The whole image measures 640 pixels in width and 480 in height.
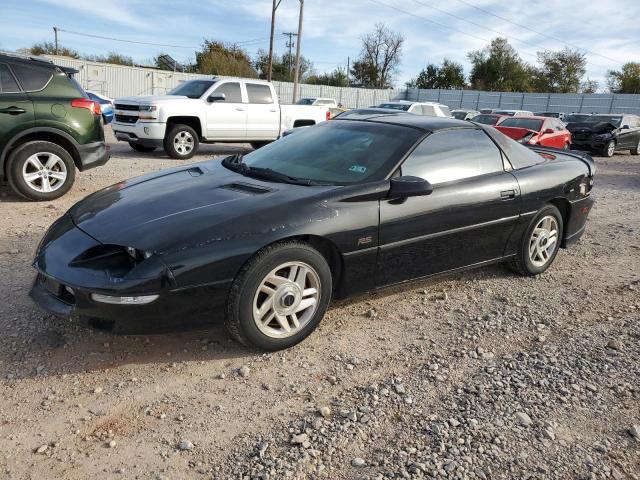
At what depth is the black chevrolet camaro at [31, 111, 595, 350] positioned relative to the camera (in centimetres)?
279

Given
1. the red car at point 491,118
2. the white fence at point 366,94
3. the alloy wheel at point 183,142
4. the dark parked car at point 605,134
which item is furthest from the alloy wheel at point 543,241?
the white fence at point 366,94

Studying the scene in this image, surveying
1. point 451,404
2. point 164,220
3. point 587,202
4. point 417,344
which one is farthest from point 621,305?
point 164,220

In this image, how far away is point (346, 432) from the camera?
2486mm

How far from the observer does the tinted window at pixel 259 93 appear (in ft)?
40.2

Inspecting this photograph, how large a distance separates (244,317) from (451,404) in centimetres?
124

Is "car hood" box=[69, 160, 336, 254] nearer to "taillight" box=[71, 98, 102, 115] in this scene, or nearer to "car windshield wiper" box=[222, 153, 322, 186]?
"car windshield wiper" box=[222, 153, 322, 186]

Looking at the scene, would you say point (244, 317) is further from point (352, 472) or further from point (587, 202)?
point (587, 202)

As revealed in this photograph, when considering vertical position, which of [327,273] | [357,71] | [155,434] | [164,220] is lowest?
[155,434]

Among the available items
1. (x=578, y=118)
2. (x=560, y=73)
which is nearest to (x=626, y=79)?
(x=560, y=73)

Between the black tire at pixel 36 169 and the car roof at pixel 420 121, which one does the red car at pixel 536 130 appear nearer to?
the car roof at pixel 420 121

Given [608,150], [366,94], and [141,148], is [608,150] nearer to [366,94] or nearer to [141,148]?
[141,148]

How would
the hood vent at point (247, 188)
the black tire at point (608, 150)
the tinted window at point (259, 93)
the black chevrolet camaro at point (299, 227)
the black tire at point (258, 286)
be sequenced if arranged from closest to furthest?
the black chevrolet camaro at point (299, 227) → the black tire at point (258, 286) → the hood vent at point (247, 188) → the tinted window at point (259, 93) → the black tire at point (608, 150)

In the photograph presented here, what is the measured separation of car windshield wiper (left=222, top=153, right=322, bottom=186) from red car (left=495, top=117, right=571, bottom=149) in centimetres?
1177

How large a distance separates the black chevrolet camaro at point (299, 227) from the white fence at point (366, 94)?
1010 inches
